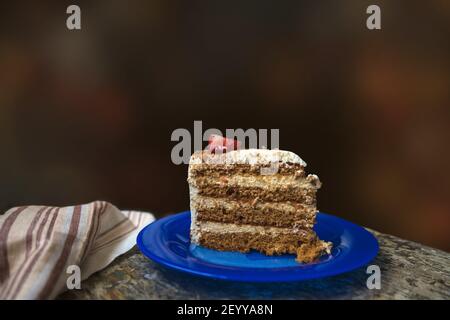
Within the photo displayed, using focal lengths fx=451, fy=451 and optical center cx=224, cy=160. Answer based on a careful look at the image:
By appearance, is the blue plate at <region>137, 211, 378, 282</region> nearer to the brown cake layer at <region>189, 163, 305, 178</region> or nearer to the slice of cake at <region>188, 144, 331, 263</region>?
the slice of cake at <region>188, 144, 331, 263</region>

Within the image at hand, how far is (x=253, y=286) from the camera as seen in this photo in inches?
65.6

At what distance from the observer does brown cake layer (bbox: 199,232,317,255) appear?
2096 millimetres

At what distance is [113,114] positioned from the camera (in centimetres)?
293

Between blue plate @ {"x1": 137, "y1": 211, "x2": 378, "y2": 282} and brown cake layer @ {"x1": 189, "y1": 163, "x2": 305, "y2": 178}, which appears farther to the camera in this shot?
brown cake layer @ {"x1": 189, "y1": 163, "x2": 305, "y2": 178}

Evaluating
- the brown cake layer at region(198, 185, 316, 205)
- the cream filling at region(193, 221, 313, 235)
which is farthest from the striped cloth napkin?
the brown cake layer at region(198, 185, 316, 205)

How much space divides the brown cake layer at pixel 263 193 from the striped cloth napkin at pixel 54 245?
1.43 ft

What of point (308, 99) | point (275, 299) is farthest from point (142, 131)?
point (275, 299)

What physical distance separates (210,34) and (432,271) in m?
1.85

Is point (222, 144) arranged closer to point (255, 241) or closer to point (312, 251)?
→ point (255, 241)

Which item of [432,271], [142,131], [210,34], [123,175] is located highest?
[210,34]

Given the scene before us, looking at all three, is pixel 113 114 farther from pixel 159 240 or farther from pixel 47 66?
pixel 159 240

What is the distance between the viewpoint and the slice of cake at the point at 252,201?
2.08m

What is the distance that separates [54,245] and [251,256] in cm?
87

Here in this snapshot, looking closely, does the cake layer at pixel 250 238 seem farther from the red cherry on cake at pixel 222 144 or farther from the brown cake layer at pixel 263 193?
the red cherry on cake at pixel 222 144
